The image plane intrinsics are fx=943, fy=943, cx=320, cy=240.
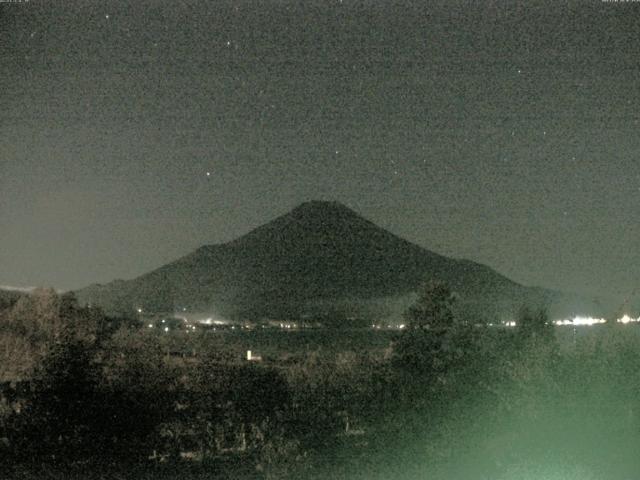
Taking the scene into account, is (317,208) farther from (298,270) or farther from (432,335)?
(432,335)

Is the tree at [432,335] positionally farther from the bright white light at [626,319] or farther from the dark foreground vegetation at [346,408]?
the bright white light at [626,319]

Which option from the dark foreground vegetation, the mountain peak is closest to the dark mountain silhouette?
the mountain peak

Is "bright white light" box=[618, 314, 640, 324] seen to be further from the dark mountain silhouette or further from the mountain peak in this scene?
the mountain peak

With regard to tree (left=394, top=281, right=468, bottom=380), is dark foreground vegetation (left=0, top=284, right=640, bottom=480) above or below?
below

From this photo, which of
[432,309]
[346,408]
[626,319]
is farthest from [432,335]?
[626,319]

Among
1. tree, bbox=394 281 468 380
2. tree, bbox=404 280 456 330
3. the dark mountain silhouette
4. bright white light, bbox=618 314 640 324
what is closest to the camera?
bright white light, bbox=618 314 640 324

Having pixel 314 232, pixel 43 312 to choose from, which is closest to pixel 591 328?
pixel 43 312

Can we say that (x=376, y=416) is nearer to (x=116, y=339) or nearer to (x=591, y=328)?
(x=591, y=328)
